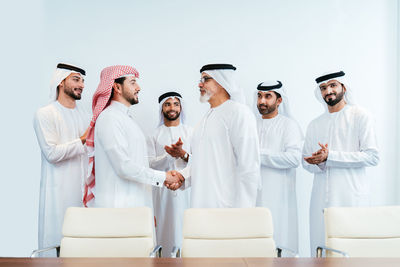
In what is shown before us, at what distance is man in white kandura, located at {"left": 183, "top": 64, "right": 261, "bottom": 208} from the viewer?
3.21 metres

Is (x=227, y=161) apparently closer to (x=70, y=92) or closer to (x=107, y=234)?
(x=107, y=234)

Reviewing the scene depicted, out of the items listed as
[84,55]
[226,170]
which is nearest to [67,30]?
[84,55]

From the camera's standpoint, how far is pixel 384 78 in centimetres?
508

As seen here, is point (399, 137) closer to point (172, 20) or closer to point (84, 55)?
point (172, 20)

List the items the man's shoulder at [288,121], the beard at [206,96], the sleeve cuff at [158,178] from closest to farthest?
the sleeve cuff at [158,178], the beard at [206,96], the man's shoulder at [288,121]

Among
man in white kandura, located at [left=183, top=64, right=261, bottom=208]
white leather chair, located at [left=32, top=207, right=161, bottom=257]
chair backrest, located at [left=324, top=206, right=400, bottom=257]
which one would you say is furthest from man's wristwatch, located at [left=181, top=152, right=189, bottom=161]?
chair backrest, located at [left=324, top=206, right=400, bottom=257]

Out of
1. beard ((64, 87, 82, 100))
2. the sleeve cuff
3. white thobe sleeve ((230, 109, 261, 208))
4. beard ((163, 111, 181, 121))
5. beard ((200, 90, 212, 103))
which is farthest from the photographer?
beard ((163, 111, 181, 121))

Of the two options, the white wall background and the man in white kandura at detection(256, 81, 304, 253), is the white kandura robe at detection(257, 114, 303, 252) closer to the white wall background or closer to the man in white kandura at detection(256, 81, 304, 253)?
the man in white kandura at detection(256, 81, 304, 253)

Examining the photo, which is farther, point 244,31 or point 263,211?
point 244,31

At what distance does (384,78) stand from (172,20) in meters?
2.62

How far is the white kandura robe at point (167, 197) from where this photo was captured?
4418 mm

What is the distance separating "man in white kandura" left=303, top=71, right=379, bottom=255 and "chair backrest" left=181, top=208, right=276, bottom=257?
1.54 m

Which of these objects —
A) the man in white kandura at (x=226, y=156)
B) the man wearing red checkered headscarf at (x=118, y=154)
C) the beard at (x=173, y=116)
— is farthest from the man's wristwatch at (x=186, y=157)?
the man in white kandura at (x=226, y=156)

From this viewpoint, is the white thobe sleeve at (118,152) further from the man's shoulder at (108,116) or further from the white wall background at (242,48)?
the white wall background at (242,48)
